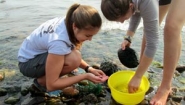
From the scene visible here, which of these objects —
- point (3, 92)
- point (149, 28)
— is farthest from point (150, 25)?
point (3, 92)

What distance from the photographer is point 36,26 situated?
5.35 m

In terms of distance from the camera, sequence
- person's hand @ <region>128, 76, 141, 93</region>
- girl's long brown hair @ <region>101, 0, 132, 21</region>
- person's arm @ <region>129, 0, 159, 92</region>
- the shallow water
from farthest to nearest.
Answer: the shallow water → person's hand @ <region>128, 76, 141, 93</region> → person's arm @ <region>129, 0, 159, 92</region> → girl's long brown hair @ <region>101, 0, 132, 21</region>

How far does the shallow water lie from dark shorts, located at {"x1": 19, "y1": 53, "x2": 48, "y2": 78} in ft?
2.52

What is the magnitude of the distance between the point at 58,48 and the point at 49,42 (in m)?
0.13

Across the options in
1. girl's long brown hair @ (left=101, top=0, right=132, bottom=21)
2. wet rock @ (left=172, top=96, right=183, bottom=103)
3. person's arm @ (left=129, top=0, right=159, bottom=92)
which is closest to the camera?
girl's long brown hair @ (left=101, top=0, right=132, bottom=21)

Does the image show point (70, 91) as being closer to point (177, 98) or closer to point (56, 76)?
point (56, 76)

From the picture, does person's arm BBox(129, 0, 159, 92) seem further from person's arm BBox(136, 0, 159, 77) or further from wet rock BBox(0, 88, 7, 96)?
wet rock BBox(0, 88, 7, 96)

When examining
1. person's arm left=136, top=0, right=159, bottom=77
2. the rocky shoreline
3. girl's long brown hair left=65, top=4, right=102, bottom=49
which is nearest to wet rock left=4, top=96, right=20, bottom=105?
the rocky shoreline

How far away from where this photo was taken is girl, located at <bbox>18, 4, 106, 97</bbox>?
101 inches

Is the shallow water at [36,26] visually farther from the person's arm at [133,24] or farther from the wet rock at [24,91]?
the wet rock at [24,91]

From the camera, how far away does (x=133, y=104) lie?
2.80 metres

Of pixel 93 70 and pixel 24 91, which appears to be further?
pixel 93 70

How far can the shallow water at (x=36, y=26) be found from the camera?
4.01m

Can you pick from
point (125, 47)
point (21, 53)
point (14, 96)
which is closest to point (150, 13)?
point (125, 47)
